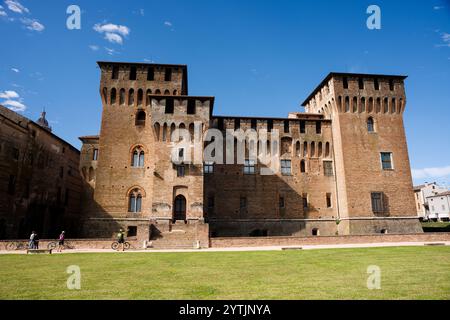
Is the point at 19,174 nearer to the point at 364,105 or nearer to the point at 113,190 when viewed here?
the point at 113,190

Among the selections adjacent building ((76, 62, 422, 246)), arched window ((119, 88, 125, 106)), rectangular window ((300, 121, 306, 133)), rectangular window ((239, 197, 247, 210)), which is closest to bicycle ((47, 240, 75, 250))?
adjacent building ((76, 62, 422, 246))

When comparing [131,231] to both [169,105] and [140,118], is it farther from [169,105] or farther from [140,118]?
[169,105]

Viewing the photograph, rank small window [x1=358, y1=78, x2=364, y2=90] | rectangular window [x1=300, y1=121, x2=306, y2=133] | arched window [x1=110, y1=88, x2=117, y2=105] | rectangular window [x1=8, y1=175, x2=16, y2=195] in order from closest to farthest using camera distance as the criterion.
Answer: rectangular window [x1=8, y1=175, x2=16, y2=195], arched window [x1=110, y1=88, x2=117, y2=105], small window [x1=358, y1=78, x2=364, y2=90], rectangular window [x1=300, y1=121, x2=306, y2=133]

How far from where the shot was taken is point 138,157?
29609 millimetres

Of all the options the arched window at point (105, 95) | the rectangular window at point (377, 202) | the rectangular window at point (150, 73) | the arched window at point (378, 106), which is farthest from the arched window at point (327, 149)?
the arched window at point (105, 95)

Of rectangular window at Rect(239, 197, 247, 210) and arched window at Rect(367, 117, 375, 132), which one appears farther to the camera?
arched window at Rect(367, 117, 375, 132)

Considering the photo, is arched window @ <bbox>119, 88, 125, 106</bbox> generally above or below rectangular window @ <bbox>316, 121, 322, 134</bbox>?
above

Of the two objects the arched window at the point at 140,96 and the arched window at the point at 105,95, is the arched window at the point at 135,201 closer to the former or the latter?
the arched window at the point at 140,96

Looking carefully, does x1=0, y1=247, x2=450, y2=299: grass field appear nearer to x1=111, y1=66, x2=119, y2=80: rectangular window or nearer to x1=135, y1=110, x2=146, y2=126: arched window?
x1=135, y1=110, x2=146, y2=126: arched window

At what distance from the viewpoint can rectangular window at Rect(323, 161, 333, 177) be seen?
32.3 meters

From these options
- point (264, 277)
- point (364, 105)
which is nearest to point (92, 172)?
point (264, 277)

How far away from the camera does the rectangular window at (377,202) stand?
2984 cm

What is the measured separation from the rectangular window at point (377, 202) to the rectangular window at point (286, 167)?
28.9 feet

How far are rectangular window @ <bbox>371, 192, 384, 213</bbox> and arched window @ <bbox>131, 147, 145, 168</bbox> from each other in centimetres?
2396
